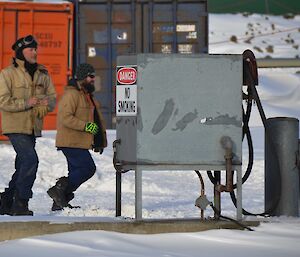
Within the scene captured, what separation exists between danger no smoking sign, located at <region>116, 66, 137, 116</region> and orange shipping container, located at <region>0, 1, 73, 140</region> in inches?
419

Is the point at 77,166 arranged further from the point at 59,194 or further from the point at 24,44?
the point at 24,44

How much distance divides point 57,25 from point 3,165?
4243 mm

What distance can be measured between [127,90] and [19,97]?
1914 mm

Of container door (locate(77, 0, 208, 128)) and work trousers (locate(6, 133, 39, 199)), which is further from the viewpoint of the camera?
container door (locate(77, 0, 208, 128))

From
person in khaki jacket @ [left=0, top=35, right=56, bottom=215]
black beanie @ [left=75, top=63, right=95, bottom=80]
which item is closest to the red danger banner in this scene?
person in khaki jacket @ [left=0, top=35, right=56, bottom=215]

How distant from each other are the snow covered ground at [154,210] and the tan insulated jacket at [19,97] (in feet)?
2.61

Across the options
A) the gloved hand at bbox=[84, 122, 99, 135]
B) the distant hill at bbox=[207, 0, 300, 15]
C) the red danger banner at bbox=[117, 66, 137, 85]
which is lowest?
the gloved hand at bbox=[84, 122, 99, 135]

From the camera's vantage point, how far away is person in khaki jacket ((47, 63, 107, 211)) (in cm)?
833

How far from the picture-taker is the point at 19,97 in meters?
7.62

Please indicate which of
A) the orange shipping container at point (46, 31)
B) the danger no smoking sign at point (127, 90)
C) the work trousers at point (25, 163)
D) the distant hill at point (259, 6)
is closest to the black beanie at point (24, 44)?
the work trousers at point (25, 163)

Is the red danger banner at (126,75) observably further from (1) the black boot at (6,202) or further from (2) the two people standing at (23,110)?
(1) the black boot at (6,202)

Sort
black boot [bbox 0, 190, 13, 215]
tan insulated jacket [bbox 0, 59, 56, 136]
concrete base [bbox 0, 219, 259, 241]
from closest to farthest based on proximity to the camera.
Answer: concrete base [bbox 0, 219, 259, 241]
tan insulated jacket [bbox 0, 59, 56, 136]
black boot [bbox 0, 190, 13, 215]

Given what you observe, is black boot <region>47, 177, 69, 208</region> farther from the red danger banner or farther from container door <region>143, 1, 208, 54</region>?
container door <region>143, 1, 208, 54</region>

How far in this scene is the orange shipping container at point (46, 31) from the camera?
16.5m
